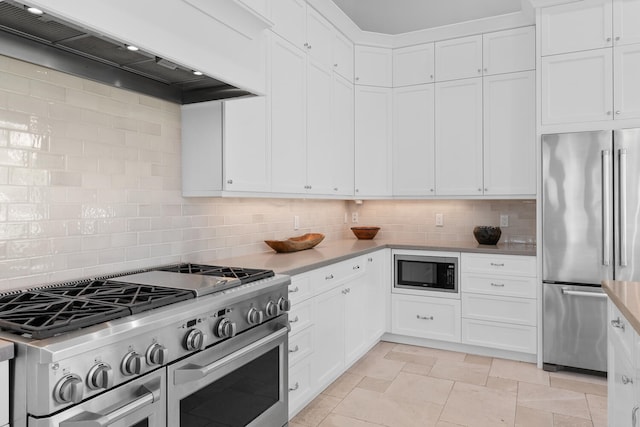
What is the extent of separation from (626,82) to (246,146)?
2.77 metres

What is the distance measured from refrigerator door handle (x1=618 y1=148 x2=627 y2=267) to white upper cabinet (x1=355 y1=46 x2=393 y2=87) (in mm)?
2020

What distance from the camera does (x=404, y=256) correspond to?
3973 mm

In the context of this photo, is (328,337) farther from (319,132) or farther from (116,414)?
(116,414)

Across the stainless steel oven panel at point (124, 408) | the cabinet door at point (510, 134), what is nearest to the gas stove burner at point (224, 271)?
the stainless steel oven panel at point (124, 408)

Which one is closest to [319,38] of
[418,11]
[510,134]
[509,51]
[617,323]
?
[418,11]

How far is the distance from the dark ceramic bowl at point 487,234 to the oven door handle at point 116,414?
3152mm

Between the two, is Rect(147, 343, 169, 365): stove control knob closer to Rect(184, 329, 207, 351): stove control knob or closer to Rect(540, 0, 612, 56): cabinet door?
Rect(184, 329, 207, 351): stove control knob

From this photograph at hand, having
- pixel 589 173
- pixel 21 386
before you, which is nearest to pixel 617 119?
pixel 589 173

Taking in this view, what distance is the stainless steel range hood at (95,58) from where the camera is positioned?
62.2 inches

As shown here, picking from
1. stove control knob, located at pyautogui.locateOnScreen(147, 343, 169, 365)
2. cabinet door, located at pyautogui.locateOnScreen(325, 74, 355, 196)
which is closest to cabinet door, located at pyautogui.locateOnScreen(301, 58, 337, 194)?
cabinet door, located at pyautogui.locateOnScreen(325, 74, 355, 196)

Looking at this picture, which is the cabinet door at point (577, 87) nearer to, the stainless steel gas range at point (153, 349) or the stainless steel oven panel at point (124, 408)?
the stainless steel gas range at point (153, 349)

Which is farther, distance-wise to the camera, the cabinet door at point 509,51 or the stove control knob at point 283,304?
the cabinet door at point 509,51

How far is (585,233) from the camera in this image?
322 centimetres

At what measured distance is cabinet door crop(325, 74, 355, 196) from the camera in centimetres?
369
